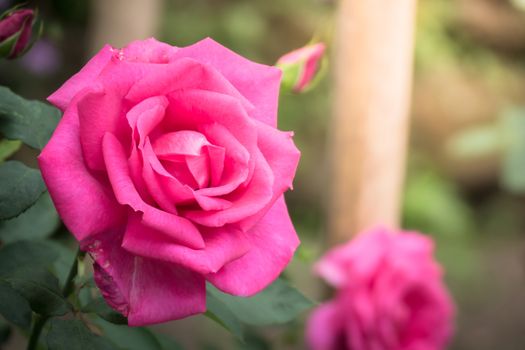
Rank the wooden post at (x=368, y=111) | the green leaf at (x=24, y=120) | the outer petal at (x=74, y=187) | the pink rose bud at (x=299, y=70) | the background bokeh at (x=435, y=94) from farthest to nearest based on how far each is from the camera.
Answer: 1. the background bokeh at (x=435, y=94)
2. the wooden post at (x=368, y=111)
3. the pink rose bud at (x=299, y=70)
4. the green leaf at (x=24, y=120)
5. the outer petal at (x=74, y=187)

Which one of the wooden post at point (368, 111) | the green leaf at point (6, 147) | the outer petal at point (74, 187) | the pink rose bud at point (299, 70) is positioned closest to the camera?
the outer petal at point (74, 187)

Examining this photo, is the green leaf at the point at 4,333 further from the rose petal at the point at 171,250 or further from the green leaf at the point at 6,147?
the rose petal at the point at 171,250

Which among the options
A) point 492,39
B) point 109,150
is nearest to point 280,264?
point 109,150

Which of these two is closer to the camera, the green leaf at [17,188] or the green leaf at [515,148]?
the green leaf at [17,188]

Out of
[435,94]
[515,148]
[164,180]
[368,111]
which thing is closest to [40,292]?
[164,180]

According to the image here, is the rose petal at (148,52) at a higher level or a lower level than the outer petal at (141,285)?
higher

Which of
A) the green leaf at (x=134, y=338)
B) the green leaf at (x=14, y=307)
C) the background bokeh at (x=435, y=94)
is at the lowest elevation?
the background bokeh at (x=435, y=94)

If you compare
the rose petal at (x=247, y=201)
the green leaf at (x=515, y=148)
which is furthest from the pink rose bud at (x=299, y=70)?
the green leaf at (x=515, y=148)
